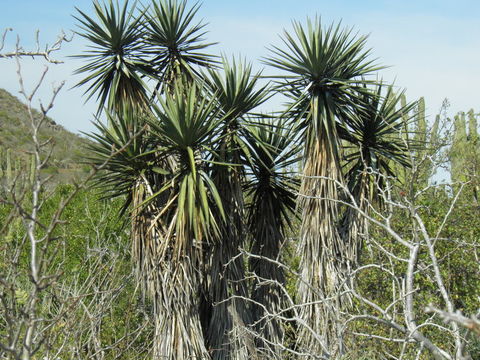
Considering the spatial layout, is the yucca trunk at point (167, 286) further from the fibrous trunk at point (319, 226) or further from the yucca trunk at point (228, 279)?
the fibrous trunk at point (319, 226)

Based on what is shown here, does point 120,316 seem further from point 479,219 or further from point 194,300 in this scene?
point 479,219

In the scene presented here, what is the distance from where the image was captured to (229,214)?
11977 millimetres

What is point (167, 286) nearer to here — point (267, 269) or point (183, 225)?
point (183, 225)

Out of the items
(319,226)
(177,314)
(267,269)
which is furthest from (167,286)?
(319,226)

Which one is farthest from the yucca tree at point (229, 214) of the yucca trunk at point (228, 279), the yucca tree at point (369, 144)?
the yucca tree at point (369, 144)

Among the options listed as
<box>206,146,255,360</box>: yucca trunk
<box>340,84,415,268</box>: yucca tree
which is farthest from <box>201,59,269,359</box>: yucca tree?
<box>340,84,415,268</box>: yucca tree

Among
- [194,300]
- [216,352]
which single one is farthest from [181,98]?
[216,352]

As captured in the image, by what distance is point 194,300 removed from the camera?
11.4 metres

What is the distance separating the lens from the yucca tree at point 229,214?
38.2ft

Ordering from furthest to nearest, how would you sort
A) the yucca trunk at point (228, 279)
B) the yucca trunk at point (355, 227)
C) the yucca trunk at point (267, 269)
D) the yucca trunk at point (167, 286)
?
the yucca trunk at point (267, 269) < the yucca trunk at point (355, 227) < the yucca trunk at point (228, 279) < the yucca trunk at point (167, 286)

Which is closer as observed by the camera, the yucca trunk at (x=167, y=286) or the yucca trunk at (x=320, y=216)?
the yucca trunk at (x=167, y=286)

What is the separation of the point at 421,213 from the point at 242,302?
Answer: 3399mm

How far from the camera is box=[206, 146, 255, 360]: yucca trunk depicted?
37.8 ft

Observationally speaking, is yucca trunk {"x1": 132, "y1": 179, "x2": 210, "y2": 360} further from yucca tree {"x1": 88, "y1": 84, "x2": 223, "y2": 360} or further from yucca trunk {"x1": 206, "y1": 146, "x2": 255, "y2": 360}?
yucca trunk {"x1": 206, "y1": 146, "x2": 255, "y2": 360}
